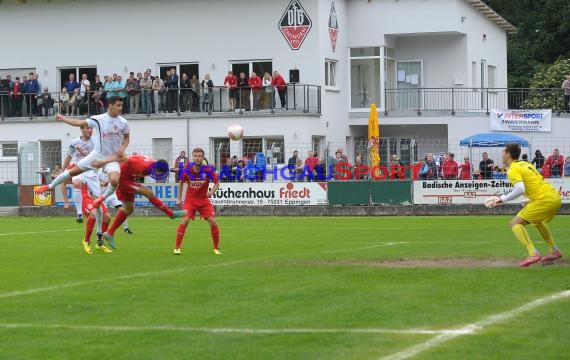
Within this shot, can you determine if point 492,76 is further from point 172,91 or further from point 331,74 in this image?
point 172,91

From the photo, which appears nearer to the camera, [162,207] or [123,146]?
[162,207]

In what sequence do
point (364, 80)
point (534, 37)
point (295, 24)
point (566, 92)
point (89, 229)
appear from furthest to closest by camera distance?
point (534, 37)
point (364, 80)
point (566, 92)
point (295, 24)
point (89, 229)

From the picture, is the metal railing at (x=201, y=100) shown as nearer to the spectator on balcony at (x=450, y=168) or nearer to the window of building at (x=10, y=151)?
the window of building at (x=10, y=151)

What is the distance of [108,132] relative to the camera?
19.8 meters

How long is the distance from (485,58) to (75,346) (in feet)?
159

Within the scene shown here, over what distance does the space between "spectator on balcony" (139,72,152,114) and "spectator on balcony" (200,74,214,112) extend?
2.11m

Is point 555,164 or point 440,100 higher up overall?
point 440,100

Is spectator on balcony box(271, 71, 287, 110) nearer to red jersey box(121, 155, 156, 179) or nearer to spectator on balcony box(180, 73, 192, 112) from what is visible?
spectator on balcony box(180, 73, 192, 112)

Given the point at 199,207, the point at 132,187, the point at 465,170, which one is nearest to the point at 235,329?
the point at 199,207

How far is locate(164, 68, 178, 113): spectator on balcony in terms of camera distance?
46.7 meters

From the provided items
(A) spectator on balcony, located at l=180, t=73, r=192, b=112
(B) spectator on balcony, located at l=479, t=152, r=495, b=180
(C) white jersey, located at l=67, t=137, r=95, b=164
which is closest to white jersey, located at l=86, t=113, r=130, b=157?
Result: (C) white jersey, located at l=67, t=137, r=95, b=164

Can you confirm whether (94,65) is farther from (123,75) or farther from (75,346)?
(75,346)

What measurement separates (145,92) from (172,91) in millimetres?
1136

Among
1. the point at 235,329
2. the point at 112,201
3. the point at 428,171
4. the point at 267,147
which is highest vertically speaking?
the point at 267,147
